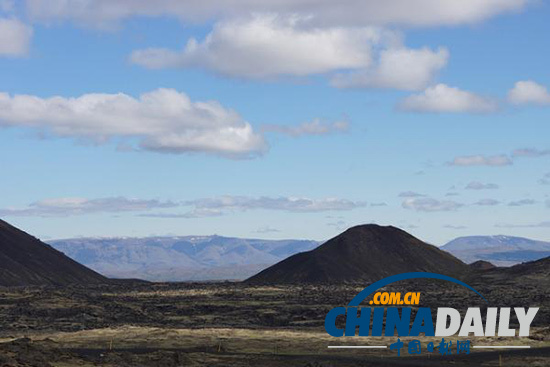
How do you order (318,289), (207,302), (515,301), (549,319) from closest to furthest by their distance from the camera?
(549,319) < (515,301) < (207,302) < (318,289)

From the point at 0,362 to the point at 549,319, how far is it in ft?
243

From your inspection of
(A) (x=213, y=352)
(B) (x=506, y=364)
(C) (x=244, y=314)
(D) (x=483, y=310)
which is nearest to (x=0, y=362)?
(A) (x=213, y=352)

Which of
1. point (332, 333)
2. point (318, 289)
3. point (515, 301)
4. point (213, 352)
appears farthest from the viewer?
point (318, 289)

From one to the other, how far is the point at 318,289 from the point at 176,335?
90910 mm

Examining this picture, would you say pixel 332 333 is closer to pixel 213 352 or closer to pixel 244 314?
pixel 213 352

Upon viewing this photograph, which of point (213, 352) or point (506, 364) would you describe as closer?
point (506, 364)

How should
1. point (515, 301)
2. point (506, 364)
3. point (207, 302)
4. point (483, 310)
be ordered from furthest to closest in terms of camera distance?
point (207, 302) < point (515, 301) < point (483, 310) < point (506, 364)

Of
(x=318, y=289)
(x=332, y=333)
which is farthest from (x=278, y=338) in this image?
(x=318, y=289)

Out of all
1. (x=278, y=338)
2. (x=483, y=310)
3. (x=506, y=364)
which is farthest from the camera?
(x=483, y=310)

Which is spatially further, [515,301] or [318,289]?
[318,289]

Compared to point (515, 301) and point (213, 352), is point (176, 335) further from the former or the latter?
point (515, 301)

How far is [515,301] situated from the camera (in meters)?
129

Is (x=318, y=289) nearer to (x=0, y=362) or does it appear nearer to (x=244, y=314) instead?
(x=244, y=314)

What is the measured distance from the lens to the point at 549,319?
103562mm
